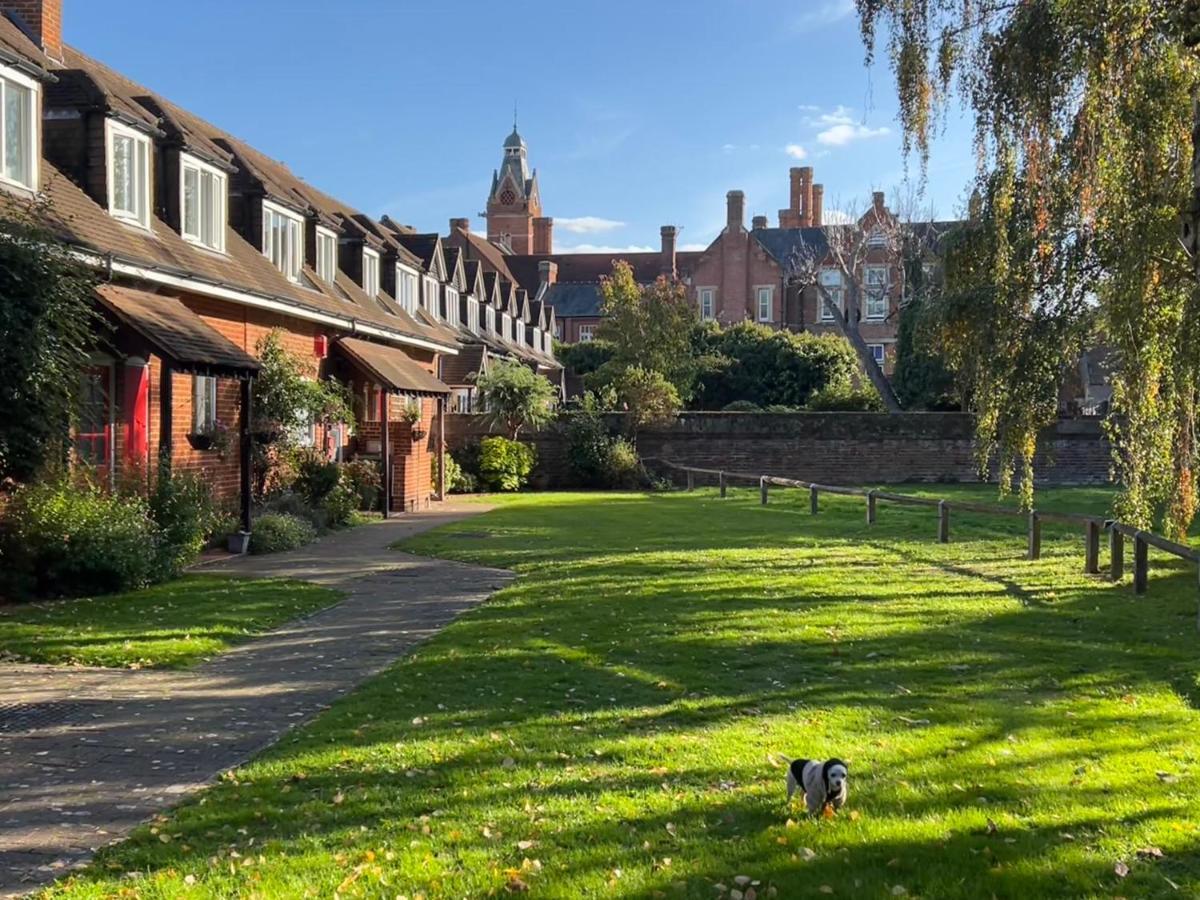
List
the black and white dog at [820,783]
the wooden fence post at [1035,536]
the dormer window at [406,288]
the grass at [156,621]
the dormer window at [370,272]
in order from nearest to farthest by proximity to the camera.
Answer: the black and white dog at [820,783] < the grass at [156,621] < the wooden fence post at [1035,536] < the dormer window at [370,272] < the dormer window at [406,288]

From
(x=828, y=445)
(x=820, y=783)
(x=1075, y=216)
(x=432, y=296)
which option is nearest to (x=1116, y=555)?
(x=1075, y=216)

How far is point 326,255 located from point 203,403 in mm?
7967

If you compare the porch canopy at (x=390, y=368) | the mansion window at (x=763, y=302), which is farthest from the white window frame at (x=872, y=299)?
the porch canopy at (x=390, y=368)

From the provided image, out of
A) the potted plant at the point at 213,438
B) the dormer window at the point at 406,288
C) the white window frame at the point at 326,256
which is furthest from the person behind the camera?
the dormer window at the point at 406,288

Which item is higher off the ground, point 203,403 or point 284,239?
point 284,239

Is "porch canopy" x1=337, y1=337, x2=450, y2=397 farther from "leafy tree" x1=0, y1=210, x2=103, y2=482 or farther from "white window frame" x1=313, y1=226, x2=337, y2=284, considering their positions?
"leafy tree" x1=0, y1=210, x2=103, y2=482

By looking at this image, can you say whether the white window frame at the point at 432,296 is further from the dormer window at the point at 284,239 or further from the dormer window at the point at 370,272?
the dormer window at the point at 284,239

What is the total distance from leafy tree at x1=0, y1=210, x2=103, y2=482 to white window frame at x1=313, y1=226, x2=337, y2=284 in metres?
13.5

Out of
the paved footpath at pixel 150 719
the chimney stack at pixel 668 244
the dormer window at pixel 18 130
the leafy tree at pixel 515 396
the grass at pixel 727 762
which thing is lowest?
the paved footpath at pixel 150 719

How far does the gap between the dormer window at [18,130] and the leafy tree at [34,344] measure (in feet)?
10.8

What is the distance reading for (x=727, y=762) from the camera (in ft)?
18.7

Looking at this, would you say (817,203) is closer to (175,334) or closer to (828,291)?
(828,291)

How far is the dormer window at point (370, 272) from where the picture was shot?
2620cm

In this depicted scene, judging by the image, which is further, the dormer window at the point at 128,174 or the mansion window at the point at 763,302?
the mansion window at the point at 763,302
